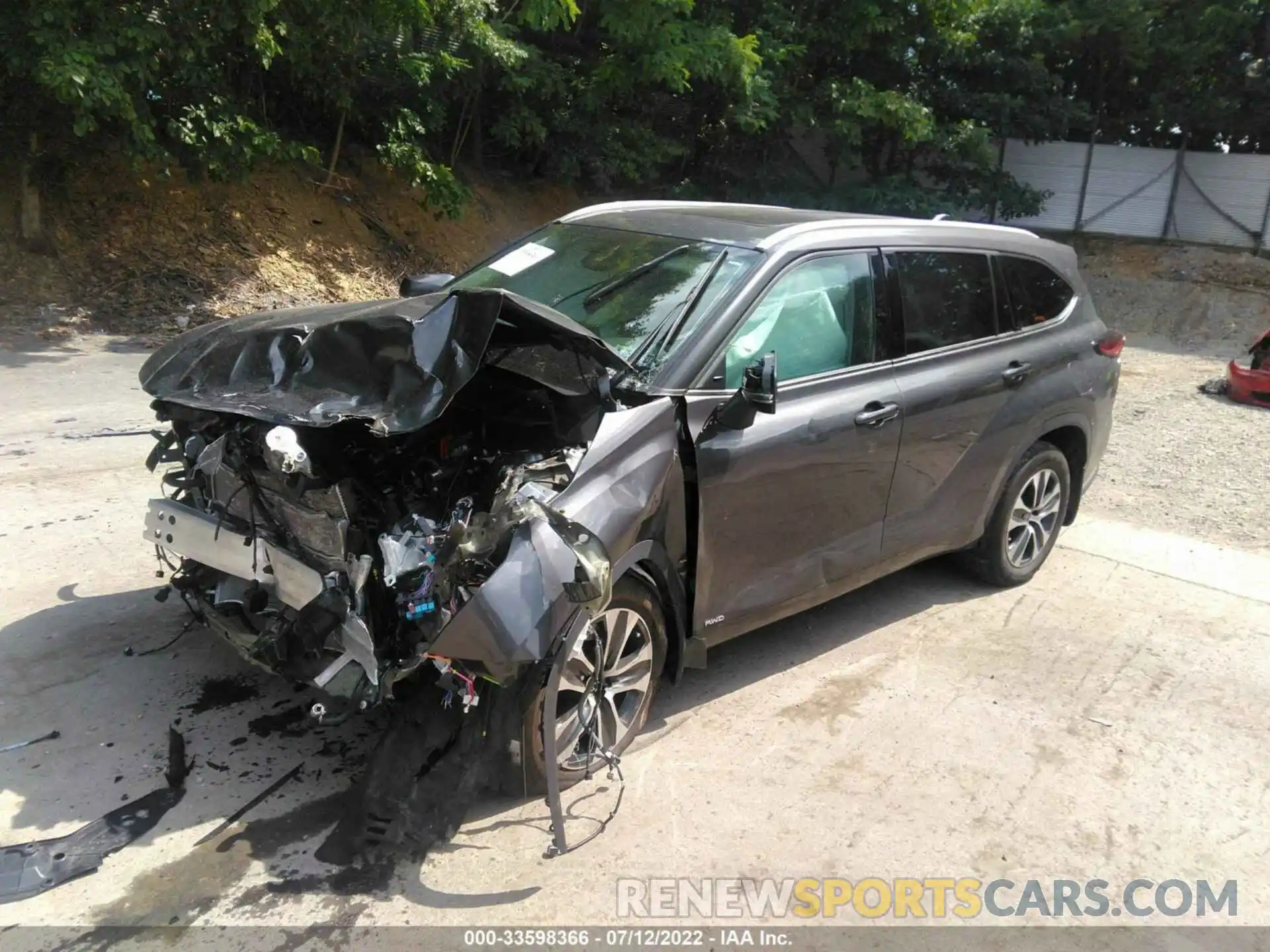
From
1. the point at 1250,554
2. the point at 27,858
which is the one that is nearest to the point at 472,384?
the point at 27,858

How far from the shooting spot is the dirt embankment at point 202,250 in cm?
1091

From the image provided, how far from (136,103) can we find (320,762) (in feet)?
29.8

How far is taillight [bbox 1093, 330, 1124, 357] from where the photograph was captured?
17.9ft

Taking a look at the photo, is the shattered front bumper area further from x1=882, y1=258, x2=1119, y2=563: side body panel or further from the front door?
x1=882, y1=258, x2=1119, y2=563: side body panel

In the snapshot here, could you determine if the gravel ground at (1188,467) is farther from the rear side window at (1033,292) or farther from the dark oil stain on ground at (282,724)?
the dark oil stain on ground at (282,724)

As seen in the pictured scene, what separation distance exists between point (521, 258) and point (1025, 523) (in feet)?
9.88

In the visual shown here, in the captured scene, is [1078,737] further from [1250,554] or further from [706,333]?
[1250,554]

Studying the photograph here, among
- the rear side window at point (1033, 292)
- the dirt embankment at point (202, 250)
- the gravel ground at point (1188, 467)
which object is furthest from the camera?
the dirt embankment at point (202, 250)

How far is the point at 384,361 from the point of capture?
3246 millimetres

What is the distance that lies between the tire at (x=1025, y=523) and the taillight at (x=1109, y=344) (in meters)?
0.63

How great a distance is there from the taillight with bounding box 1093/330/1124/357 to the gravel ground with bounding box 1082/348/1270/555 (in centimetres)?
164

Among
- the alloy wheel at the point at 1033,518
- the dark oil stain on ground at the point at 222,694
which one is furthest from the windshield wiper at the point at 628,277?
the alloy wheel at the point at 1033,518

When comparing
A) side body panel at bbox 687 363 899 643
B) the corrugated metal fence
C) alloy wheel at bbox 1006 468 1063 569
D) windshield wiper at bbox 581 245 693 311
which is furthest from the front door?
the corrugated metal fence

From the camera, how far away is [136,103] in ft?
33.2
